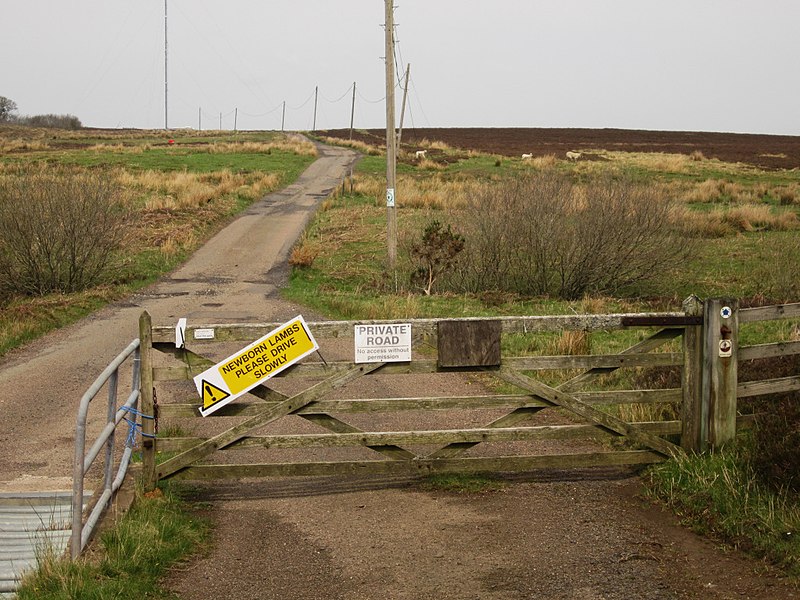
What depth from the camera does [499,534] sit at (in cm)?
606

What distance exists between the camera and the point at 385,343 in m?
6.55

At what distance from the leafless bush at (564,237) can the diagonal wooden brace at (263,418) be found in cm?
1250

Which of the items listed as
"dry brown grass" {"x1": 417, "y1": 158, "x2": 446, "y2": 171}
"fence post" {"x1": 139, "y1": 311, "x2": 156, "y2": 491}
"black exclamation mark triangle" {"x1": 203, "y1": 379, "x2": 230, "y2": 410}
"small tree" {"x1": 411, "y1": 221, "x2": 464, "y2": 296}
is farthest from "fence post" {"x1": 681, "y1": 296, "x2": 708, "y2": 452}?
"dry brown grass" {"x1": 417, "y1": 158, "x2": 446, "y2": 171}

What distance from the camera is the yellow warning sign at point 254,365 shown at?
21.2 feet

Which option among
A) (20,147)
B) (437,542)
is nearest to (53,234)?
(437,542)

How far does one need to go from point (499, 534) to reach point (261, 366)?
2.01 metres

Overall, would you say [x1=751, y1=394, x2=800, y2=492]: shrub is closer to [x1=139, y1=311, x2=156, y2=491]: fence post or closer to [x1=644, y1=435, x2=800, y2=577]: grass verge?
[x1=644, y1=435, x2=800, y2=577]: grass verge

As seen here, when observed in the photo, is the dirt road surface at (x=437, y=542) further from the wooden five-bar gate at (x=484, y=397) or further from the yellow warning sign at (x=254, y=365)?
the yellow warning sign at (x=254, y=365)

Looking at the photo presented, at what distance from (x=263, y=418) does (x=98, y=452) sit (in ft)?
3.72

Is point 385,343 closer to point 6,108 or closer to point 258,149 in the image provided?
point 258,149

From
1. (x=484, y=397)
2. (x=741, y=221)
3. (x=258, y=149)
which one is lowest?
(x=484, y=397)

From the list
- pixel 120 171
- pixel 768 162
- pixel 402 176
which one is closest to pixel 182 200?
pixel 120 171

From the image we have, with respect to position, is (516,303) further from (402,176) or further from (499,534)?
(402,176)

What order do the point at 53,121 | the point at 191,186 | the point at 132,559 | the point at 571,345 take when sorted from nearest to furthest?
the point at 132,559 < the point at 571,345 < the point at 191,186 < the point at 53,121
